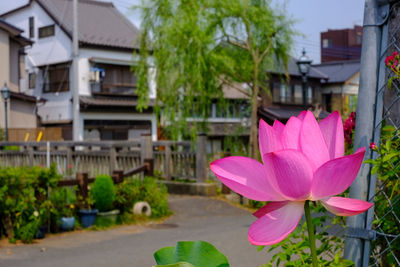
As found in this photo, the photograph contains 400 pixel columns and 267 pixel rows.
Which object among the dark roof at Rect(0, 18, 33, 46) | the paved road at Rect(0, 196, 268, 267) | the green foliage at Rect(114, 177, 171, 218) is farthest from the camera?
the dark roof at Rect(0, 18, 33, 46)

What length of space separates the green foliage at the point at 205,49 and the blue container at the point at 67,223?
565cm

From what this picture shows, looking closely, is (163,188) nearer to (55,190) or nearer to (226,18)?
(55,190)

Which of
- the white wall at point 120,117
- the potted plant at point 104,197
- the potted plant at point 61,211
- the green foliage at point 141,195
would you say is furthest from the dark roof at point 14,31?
the potted plant at point 61,211

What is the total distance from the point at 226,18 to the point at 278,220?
12.7 m

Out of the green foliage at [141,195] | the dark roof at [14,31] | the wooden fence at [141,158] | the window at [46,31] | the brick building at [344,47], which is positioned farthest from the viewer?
the brick building at [344,47]

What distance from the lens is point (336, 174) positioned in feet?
2.58

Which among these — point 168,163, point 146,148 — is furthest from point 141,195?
point 168,163

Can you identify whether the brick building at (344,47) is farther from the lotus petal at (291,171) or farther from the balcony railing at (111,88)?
the lotus petal at (291,171)

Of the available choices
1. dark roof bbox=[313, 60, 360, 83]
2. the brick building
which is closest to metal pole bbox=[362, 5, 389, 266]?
dark roof bbox=[313, 60, 360, 83]

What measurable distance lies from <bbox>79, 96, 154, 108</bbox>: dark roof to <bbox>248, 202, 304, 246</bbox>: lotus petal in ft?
85.9

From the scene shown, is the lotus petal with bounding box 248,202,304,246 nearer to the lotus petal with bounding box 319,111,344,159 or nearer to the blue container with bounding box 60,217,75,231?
the lotus petal with bounding box 319,111,344,159

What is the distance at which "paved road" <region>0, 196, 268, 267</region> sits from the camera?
259 inches

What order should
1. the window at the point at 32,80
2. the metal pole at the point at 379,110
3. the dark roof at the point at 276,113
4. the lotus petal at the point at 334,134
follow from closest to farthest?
the lotus petal at the point at 334,134
the metal pole at the point at 379,110
the window at the point at 32,80
the dark roof at the point at 276,113

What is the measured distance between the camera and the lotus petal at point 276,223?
2.65ft
